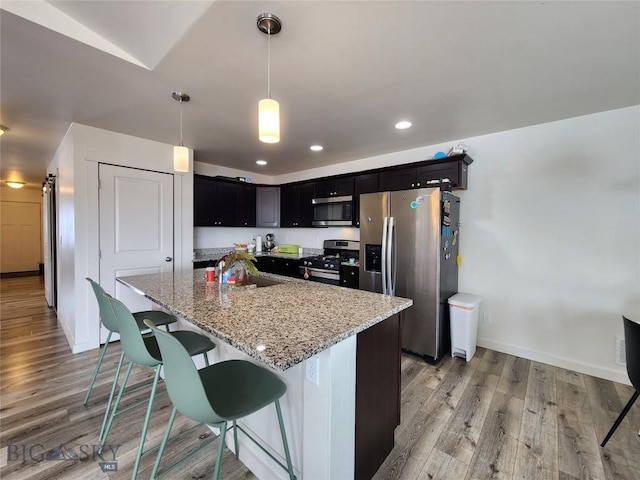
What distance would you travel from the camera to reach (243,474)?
1.53m

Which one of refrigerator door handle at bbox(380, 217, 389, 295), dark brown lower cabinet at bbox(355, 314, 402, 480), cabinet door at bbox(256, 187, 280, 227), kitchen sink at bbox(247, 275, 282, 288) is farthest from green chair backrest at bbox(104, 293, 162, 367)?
cabinet door at bbox(256, 187, 280, 227)

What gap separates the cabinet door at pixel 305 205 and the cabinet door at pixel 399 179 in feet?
4.38

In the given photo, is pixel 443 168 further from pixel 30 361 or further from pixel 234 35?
pixel 30 361

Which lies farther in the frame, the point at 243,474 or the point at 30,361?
the point at 30,361

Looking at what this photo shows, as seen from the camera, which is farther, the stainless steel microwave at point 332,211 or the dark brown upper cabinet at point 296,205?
the dark brown upper cabinet at point 296,205

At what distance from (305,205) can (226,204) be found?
1343 mm

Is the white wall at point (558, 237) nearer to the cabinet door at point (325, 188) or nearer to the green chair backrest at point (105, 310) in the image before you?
the cabinet door at point (325, 188)

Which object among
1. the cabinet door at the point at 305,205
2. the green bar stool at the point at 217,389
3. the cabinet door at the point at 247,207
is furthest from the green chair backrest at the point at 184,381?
the cabinet door at the point at 247,207

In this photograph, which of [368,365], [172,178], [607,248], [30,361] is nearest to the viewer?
[368,365]

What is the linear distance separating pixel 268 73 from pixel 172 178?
2.41 meters

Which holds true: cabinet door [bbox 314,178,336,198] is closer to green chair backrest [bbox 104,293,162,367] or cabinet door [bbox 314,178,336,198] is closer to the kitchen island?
the kitchen island

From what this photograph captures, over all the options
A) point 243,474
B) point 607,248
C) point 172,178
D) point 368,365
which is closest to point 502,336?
point 607,248

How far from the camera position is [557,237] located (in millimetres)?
2754

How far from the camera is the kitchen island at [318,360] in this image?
43.9 inches
